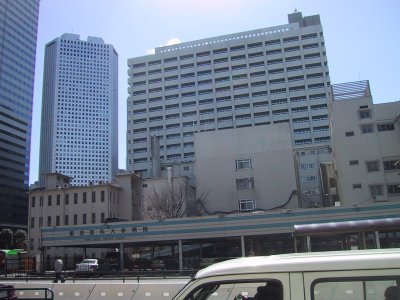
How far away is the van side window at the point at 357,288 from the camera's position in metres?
2.91

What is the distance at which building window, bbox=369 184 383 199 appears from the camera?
48.0 meters

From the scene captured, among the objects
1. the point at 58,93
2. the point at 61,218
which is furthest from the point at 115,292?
the point at 58,93

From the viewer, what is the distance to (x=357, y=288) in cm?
296

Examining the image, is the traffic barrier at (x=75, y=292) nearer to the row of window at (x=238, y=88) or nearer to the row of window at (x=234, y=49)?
the row of window at (x=238, y=88)

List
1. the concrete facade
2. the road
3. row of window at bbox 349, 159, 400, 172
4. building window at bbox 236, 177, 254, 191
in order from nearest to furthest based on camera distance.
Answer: the road
row of window at bbox 349, 159, 400, 172
building window at bbox 236, 177, 254, 191
the concrete facade

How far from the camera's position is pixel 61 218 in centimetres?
7156

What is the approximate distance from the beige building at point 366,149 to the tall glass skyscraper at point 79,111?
125 meters

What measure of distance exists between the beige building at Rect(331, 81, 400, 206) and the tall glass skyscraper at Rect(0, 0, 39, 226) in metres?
95.1

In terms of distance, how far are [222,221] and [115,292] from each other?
90.5ft

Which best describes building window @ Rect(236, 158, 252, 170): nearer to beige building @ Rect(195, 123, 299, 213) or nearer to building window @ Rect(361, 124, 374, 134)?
beige building @ Rect(195, 123, 299, 213)

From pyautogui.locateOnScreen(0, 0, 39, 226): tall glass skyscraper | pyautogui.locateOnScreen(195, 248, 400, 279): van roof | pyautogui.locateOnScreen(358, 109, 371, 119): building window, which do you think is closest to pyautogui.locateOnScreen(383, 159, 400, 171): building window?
pyautogui.locateOnScreen(358, 109, 371, 119): building window

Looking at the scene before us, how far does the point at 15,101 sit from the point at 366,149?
104477 millimetres

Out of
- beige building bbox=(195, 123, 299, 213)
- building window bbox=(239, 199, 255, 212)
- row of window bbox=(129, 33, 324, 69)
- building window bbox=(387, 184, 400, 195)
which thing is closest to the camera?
building window bbox=(387, 184, 400, 195)

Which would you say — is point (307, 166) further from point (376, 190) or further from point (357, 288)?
point (357, 288)
